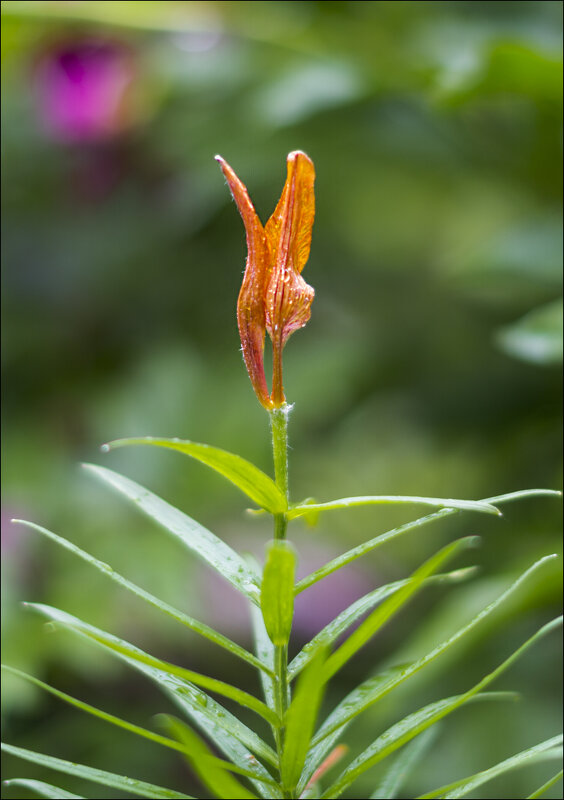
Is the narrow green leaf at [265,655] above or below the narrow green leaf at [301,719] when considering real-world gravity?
above

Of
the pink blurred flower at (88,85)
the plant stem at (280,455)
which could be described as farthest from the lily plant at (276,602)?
the pink blurred flower at (88,85)

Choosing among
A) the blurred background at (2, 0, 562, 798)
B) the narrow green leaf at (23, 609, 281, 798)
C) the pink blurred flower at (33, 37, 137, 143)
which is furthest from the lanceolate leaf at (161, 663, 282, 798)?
the pink blurred flower at (33, 37, 137, 143)

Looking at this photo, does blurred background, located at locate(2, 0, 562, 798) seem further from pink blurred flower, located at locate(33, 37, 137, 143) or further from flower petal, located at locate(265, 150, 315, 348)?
flower petal, located at locate(265, 150, 315, 348)

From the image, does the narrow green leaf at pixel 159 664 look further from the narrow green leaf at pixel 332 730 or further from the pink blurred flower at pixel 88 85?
the pink blurred flower at pixel 88 85

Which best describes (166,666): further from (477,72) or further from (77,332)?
(77,332)

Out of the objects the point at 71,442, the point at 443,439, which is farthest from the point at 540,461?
the point at 71,442

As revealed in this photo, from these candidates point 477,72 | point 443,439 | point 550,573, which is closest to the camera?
point 550,573
